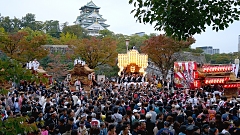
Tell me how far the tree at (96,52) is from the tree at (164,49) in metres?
4.44

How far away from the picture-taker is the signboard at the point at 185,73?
1800 cm

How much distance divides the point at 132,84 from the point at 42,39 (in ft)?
46.2

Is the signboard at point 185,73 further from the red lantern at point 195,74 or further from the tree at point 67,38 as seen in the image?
the tree at point 67,38

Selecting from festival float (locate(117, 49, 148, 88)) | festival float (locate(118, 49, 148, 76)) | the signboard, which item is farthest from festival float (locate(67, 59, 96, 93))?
festival float (locate(118, 49, 148, 76))

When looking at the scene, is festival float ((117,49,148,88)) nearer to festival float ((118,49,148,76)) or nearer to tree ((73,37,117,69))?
festival float ((118,49,148,76))

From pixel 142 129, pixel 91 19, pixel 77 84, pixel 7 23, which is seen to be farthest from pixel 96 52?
pixel 91 19

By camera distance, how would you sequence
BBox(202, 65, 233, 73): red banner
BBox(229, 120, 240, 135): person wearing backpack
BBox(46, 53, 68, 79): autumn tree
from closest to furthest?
BBox(229, 120, 240, 135): person wearing backpack → BBox(202, 65, 233, 73): red banner → BBox(46, 53, 68, 79): autumn tree

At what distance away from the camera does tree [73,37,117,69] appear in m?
40.7

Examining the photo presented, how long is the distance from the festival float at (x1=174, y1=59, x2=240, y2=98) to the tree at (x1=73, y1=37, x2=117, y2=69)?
22.6m

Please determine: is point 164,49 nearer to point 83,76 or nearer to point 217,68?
point 83,76

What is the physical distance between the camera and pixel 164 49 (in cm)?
3806

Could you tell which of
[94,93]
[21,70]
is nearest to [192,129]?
[21,70]

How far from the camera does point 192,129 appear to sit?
6.55 m

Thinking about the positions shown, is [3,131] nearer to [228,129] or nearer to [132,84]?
[228,129]
